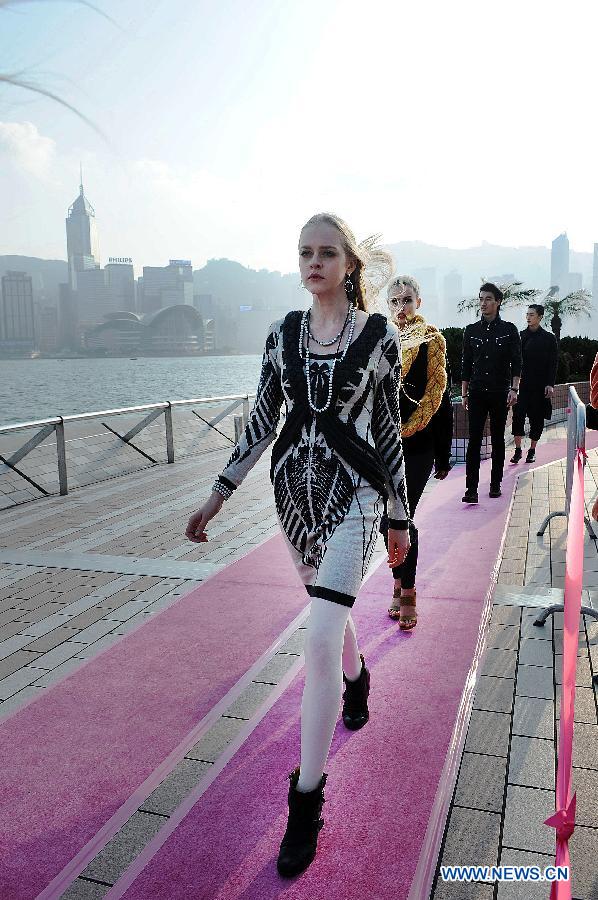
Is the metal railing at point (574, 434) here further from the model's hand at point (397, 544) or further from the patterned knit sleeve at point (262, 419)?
the patterned knit sleeve at point (262, 419)

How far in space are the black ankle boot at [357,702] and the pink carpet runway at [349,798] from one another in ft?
0.14

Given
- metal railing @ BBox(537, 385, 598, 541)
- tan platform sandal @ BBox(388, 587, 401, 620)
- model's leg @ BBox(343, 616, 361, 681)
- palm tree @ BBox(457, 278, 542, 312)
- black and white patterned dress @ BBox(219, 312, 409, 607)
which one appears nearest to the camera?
black and white patterned dress @ BBox(219, 312, 409, 607)

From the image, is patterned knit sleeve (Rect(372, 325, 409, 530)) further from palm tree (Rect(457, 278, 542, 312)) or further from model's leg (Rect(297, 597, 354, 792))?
palm tree (Rect(457, 278, 542, 312))

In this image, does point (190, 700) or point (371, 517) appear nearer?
point (371, 517)

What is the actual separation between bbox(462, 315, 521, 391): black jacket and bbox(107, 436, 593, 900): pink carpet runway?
140 inches

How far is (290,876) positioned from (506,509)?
5.52 meters

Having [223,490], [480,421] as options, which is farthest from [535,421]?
[223,490]

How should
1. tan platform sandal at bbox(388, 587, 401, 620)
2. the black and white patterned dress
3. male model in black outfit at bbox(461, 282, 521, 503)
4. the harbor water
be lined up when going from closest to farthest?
the black and white patterned dress → tan platform sandal at bbox(388, 587, 401, 620) → male model in black outfit at bbox(461, 282, 521, 503) → the harbor water

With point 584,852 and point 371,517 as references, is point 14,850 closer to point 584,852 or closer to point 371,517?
point 371,517

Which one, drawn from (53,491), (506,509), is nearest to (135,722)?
(506,509)

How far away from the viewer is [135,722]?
322cm

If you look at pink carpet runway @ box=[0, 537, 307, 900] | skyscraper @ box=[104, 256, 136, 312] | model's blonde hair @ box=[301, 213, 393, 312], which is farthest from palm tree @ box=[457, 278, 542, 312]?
skyscraper @ box=[104, 256, 136, 312]

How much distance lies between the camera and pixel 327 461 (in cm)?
237

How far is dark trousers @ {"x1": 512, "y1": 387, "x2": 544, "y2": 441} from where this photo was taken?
391 inches
